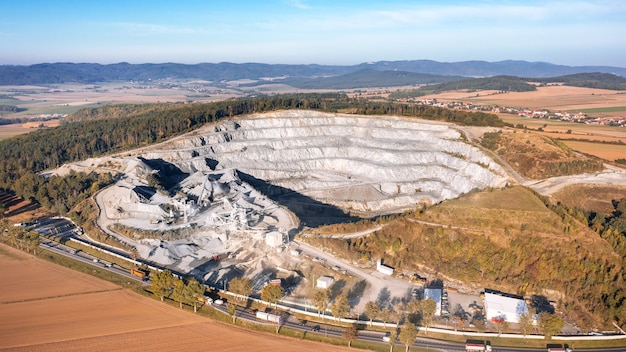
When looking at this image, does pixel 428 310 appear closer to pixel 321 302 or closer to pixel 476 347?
pixel 476 347

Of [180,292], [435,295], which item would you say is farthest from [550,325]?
[180,292]

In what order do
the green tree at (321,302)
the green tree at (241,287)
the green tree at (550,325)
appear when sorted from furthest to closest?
1. the green tree at (241,287)
2. the green tree at (321,302)
3. the green tree at (550,325)

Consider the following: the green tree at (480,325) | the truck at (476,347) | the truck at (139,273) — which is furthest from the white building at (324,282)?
the truck at (139,273)

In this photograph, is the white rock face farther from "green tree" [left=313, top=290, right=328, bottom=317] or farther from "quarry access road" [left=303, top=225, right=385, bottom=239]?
"green tree" [left=313, top=290, right=328, bottom=317]

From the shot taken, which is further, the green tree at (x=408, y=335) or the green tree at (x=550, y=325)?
the green tree at (x=550, y=325)

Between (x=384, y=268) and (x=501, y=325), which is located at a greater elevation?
(x=384, y=268)

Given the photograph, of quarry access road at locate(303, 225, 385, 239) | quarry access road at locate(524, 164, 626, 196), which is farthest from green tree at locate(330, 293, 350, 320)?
quarry access road at locate(524, 164, 626, 196)

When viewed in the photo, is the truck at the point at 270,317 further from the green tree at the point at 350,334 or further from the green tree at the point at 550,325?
the green tree at the point at 550,325

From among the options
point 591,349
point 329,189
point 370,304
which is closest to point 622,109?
point 329,189
